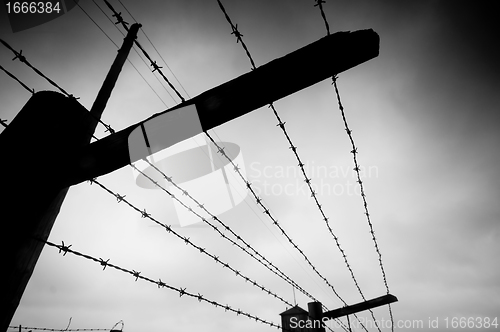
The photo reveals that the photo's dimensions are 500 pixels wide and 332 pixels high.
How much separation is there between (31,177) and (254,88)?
5.55 feet

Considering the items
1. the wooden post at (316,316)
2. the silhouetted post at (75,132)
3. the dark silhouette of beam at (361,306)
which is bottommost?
the wooden post at (316,316)

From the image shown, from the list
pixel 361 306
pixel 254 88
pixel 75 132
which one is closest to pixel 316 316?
pixel 361 306

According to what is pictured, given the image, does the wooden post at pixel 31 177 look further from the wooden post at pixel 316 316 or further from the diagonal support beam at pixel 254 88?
the wooden post at pixel 316 316

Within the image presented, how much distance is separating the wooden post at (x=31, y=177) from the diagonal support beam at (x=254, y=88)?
5.2 inches

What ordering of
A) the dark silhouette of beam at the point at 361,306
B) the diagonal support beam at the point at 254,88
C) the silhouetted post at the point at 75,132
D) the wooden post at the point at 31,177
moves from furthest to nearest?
the dark silhouette of beam at the point at 361,306
the diagonal support beam at the point at 254,88
the silhouetted post at the point at 75,132
the wooden post at the point at 31,177

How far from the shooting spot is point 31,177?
1.67 metres

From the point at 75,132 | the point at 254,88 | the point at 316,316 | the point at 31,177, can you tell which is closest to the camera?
the point at 31,177

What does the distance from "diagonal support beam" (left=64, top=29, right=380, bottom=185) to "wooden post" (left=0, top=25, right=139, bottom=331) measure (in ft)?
0.43

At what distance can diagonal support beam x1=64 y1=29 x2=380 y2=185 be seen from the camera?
1.77m

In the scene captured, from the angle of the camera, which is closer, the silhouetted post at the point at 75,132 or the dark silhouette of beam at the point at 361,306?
the silhouetted post at the point at 75,132

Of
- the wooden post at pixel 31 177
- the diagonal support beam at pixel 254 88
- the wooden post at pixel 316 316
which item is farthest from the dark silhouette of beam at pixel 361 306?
the wooden post at pixel 31 177

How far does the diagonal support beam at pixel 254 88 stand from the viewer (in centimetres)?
177

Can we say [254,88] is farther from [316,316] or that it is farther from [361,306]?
[361,306]

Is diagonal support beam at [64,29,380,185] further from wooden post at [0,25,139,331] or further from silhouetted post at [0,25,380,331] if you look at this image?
wooden post at [0,25,139,331]
